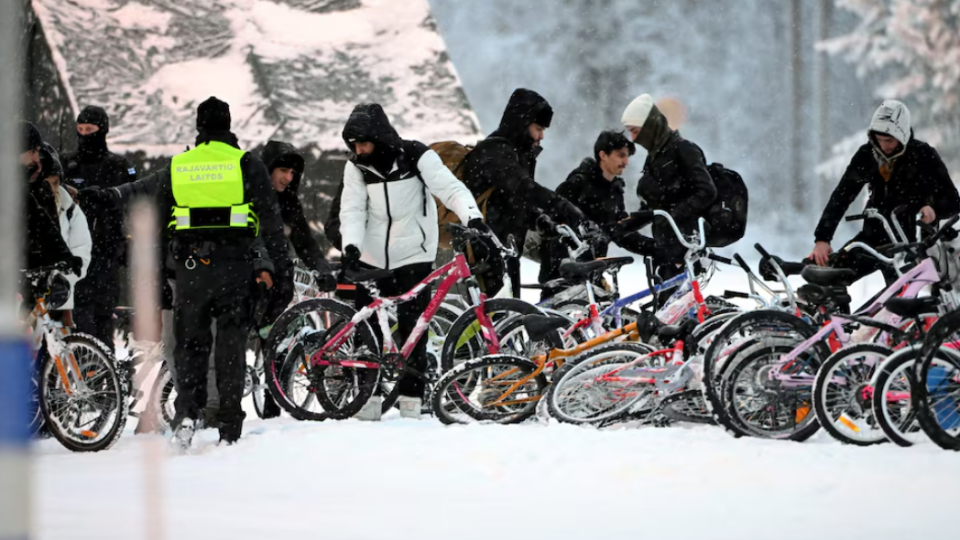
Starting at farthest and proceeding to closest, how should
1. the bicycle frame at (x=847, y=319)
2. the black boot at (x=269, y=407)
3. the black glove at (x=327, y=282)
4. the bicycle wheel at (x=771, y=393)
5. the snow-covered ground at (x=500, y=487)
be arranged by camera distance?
the black boot at (x=269, y=407) → the black glove at (x=327, y=282) → the bicycle wheel at (x=771, y=393) → the bicycle frame at (x=847, y=319) → the snow-covered ground at (x=500, y=487)

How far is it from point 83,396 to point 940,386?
4.07 metres

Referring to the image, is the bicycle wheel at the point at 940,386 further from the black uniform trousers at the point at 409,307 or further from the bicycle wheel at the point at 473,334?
the black uniform trousers at the point at 409,307

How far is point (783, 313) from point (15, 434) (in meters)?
5.21

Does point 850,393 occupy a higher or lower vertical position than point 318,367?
lower

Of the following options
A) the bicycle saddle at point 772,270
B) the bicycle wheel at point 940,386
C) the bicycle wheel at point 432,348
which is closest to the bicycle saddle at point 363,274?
the bicycle wheel at point 432,348

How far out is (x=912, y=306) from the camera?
7375 millimetres

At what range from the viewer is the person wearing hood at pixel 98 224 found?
31.3ft

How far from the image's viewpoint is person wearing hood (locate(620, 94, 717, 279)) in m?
9.45

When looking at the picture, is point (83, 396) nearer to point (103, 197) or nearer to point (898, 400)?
point (103, 197)

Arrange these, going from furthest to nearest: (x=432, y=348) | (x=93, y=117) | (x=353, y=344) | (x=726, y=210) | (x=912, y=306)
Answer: (x=93, y=117) → (x=726, y=210) → (x=432, y=348) → (x=353, y=344) → (x=912, y=306)

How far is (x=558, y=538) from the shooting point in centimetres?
559

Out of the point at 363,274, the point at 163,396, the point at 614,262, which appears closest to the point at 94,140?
the point at 163,396

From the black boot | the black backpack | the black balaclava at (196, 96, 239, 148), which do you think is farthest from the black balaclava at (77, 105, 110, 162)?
the black backpack

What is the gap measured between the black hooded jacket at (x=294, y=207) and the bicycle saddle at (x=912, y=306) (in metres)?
3.37
